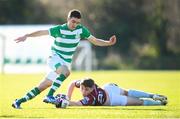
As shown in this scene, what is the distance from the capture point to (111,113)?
14266 mm

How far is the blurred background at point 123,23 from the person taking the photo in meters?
60.3

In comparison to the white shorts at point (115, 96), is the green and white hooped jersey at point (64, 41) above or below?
above

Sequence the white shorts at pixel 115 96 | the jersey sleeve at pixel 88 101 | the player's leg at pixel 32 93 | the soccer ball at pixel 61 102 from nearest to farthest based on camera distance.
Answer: the soccer ball at pixel 61 102 → the player's leg at pixel 32 93 → the jersey sleeve at pixel 88 101 → the white shorts at pixel 115 96

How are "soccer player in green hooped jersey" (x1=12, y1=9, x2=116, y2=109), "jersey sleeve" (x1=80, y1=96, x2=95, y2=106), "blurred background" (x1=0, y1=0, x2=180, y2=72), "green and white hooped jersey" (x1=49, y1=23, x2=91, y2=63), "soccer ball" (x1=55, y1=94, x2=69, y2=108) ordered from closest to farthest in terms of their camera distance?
"soccer ball" (x1=55, y1=94, x2=69, y2=108)
"soccer player in green hooped jersey" (x1=12, y1=9, x2=116, y2=109)
"jersey sleeve" (x1=80, y1=96, x2=95, y2=106)
"green and white hooped jersey" (x1=49, y1=23, x2=91, y2=63)
"blurred background" (x1=0, y1=0, x2=180, y2=72)

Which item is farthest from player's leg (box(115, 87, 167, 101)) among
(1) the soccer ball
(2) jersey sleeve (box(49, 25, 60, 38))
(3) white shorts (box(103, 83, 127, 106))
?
(2) jersey sleeve (box(49, 25, 60, 38))

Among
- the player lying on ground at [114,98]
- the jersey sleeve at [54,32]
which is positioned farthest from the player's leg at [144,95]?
the jersey sleeve at [54,32]

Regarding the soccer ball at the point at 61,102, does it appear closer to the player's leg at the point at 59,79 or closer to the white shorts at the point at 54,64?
the player's leg at the point at 59,79

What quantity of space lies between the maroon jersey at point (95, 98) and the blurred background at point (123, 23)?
40559 millimetres

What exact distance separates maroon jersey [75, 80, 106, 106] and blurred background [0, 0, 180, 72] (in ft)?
133

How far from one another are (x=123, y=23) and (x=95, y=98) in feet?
166

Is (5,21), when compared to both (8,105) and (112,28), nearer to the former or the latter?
(112,28)

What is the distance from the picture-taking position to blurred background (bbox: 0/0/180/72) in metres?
60.3

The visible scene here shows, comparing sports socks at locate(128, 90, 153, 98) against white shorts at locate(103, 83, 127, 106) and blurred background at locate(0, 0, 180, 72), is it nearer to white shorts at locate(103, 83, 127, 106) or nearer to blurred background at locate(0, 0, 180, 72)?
white shorts at locate(103, 83, 127, 106)

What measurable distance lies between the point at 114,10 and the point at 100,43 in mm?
51217
